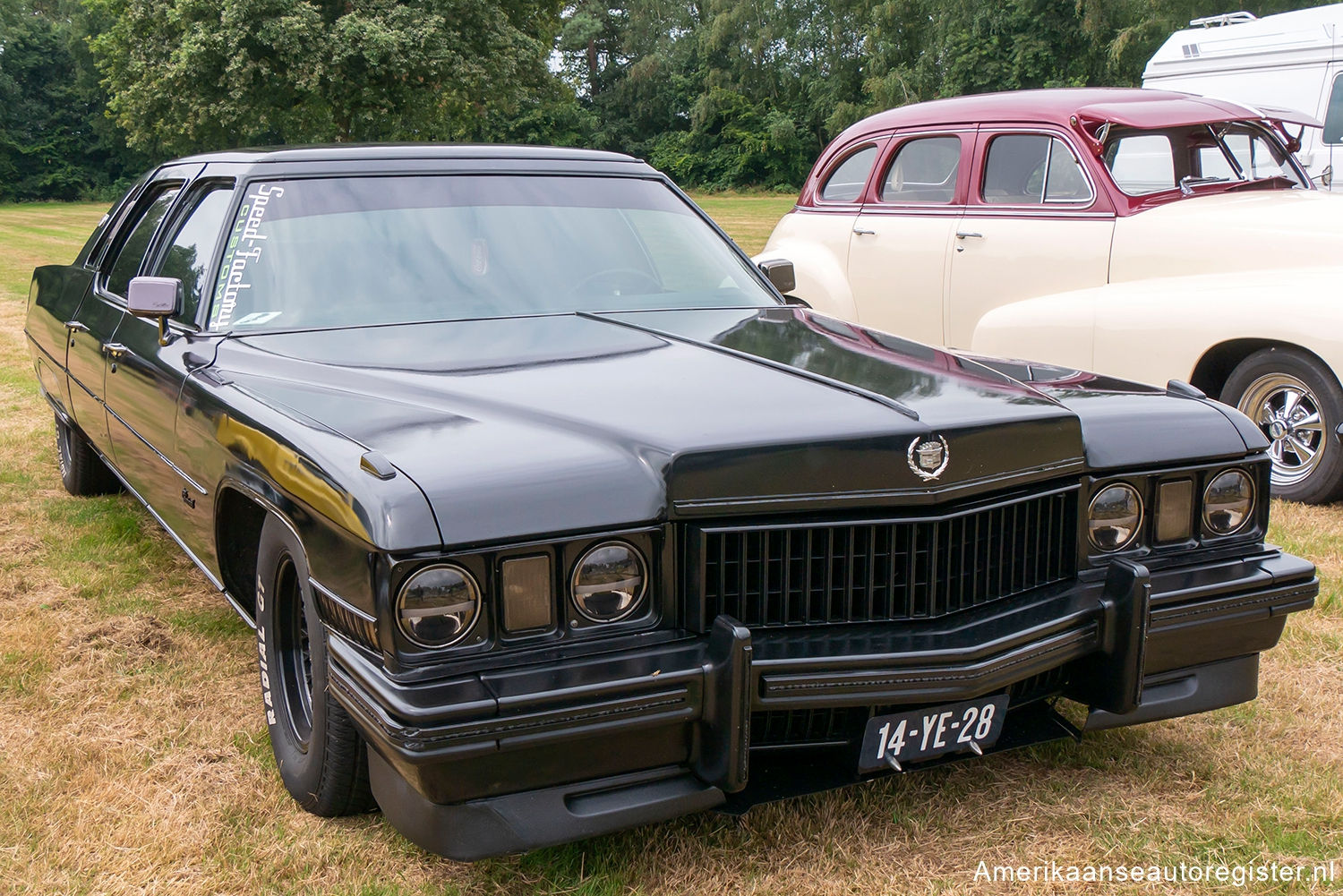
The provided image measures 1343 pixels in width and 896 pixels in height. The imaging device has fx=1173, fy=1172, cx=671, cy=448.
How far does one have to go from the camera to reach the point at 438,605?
2.15 metres

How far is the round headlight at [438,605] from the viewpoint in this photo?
214 cm

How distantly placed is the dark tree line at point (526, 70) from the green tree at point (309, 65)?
0.06 metres

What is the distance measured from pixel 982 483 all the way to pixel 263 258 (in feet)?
7.13

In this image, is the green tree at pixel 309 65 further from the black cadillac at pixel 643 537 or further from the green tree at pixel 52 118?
the black cadillac at pixel 643 537

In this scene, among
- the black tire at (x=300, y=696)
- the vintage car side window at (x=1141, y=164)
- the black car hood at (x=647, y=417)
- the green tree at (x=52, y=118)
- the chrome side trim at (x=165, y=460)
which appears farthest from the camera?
the green tree at (x=52, y=118)

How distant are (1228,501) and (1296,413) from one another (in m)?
3.02

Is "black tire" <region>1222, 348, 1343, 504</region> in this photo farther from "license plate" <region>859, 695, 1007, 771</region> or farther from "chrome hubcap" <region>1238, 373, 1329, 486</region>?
"license plate" <region>859, 695, 1007, 771</region>

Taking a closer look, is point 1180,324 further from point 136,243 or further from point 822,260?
point 136,243

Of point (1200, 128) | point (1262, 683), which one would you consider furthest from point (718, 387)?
point (1200, 128)

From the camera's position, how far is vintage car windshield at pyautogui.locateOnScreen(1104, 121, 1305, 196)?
6.14m

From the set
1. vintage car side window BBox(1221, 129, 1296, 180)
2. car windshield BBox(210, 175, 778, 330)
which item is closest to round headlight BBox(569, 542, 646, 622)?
car windshield BBox(210, 175, 778, 330)

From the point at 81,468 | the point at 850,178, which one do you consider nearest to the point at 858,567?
the point at 81,468

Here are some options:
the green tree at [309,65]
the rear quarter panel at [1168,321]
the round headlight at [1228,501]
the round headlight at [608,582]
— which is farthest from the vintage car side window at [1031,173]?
the green tree at [309,65]

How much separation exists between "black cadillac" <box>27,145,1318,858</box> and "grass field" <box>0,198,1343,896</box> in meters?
0.23
